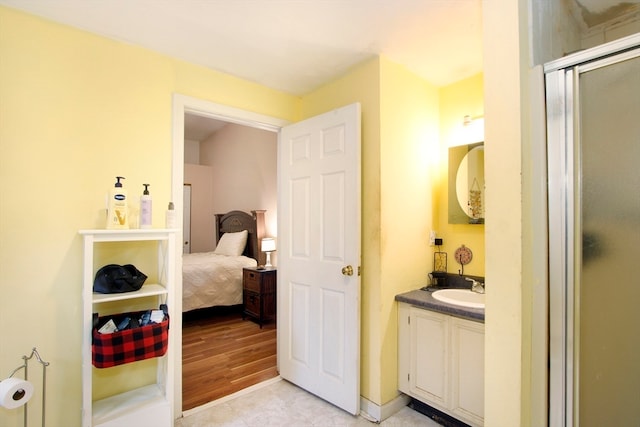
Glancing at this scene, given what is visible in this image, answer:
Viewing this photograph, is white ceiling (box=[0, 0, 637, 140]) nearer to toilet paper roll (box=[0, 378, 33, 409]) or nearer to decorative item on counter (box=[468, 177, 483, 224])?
decorative item on counter (box=[468, 177, 483, 224])

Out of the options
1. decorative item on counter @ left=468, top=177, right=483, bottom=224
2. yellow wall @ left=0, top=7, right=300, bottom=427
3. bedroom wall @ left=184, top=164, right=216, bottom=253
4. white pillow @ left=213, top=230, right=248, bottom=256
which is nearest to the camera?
yellow wall @ left=0, top=7, right=300, bottom=427

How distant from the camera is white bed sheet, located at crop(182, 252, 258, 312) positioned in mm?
3854

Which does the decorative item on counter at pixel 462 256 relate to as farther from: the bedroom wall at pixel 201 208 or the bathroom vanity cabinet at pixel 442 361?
the bedroom wall at pixel 201 208

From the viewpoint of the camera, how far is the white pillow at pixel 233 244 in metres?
4.83

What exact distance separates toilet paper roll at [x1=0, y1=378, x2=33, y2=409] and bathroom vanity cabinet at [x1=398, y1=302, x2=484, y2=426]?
2043 millimetres

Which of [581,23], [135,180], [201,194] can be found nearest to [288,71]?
[135,180]

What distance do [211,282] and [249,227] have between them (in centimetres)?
115

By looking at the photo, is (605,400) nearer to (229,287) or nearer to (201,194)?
(229,287)

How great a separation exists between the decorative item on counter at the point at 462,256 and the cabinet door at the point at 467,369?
579 mm

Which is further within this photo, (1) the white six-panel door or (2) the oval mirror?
(2) the oval mirror

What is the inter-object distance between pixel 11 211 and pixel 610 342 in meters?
2.57

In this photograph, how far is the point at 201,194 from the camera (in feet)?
20.7

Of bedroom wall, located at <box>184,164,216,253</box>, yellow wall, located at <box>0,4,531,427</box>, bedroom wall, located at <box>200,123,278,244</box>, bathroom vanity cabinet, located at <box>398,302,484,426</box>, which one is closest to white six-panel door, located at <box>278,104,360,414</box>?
yellow wall, located at <box>0,4,531,427</box>

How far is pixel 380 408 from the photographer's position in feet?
6.81
